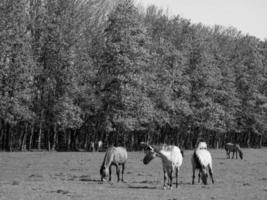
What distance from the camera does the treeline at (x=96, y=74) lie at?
58.1 m

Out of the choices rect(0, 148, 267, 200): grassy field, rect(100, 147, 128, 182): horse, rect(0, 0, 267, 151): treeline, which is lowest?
rect(0, 148, 267, 200): grassy field

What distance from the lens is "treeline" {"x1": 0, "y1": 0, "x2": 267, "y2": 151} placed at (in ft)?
190

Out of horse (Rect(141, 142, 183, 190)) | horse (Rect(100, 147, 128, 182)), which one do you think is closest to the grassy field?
horse (Rect(100, 147, 128, 182))

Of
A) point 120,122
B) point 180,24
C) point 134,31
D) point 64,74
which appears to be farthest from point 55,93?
point 180,24

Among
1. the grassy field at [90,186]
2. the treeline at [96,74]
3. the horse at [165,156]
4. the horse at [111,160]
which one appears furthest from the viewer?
the treeline at [96,74]

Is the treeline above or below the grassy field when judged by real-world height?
above

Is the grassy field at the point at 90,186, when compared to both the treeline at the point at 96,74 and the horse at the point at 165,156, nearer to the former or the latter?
the horse at the point at 165,156

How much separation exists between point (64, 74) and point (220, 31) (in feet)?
214

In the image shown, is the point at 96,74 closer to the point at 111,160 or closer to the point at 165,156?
the point at 111,160

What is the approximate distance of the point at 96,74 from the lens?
67250 mm

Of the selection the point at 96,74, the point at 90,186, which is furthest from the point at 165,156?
the point at 96,74

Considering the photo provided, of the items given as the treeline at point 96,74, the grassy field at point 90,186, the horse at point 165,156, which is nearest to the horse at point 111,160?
the grassy field at point 90,186

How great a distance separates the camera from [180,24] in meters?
90.0

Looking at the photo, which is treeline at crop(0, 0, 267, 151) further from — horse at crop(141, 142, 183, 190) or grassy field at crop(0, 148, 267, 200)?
horse at crop(141, 142, 183, 190)
